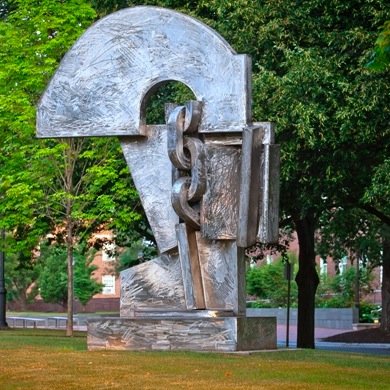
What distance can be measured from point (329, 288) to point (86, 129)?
43.5 metres

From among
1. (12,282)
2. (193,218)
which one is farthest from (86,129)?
(12,282)

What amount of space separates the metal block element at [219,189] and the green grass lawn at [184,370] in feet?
7.24

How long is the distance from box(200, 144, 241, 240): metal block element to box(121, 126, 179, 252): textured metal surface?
1.00 m

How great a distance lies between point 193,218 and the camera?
70.2 ft

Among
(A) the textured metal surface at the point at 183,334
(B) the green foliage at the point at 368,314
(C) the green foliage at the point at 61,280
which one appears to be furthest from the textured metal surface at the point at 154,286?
(C) the green foliage at the point at 61,280

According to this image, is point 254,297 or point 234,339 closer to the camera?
point 234,339

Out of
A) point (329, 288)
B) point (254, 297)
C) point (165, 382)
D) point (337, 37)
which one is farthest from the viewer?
point (254, 297)

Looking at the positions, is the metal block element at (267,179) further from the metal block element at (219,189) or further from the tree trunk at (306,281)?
the tree trunk at (306,281)

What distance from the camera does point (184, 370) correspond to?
17.6 metres

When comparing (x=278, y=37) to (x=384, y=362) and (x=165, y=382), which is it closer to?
(x=384, y=362)

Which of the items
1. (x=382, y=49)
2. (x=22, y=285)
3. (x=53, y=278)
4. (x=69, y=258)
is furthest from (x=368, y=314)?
(x=382, y=49)

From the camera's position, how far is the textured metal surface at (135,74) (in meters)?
21.4

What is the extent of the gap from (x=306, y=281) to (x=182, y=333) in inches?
556

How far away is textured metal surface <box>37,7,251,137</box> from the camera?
21406mm
